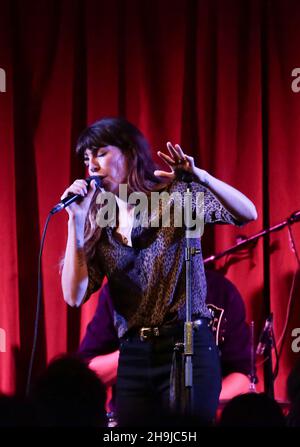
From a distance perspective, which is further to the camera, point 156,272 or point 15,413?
point 156,272

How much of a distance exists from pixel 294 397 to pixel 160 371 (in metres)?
0.65

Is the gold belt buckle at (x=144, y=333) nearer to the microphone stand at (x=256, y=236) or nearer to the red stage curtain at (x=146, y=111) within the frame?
the microphone stand at (x=256, y=236)

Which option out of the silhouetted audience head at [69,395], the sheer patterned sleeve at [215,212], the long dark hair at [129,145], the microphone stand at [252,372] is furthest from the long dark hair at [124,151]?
the microphone stand at [252,372]

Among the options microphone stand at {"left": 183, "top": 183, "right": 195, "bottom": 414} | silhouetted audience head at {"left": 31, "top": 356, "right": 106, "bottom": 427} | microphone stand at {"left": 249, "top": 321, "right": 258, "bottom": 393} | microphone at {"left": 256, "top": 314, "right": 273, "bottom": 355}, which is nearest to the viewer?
silhouetted audience head at {"left": 31, "top": 356, "right": 106, "bottom": 427}

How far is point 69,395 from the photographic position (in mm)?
1495

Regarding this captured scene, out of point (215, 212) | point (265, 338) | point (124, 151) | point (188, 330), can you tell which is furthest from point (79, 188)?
point (265, 338)

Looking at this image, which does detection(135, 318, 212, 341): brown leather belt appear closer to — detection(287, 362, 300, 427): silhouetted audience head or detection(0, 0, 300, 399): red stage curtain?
detection(287, 362, 300, 427): silhouetted audience head

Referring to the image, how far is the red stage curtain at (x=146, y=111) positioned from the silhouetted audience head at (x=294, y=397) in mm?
1842

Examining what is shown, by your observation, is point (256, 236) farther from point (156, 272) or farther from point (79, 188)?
point (79, 188)

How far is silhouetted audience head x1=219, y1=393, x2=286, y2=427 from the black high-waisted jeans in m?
0.69

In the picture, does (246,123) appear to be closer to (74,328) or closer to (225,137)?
(225,137)

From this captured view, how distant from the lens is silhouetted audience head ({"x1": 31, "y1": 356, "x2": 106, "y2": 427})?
1407mm

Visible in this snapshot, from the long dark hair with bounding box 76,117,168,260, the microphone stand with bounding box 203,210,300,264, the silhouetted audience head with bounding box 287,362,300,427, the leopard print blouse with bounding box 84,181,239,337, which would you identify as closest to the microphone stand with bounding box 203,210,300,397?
the microphone stand with bounding box 203,210,300,264

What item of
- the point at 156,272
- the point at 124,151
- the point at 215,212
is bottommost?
the point at 156,272
